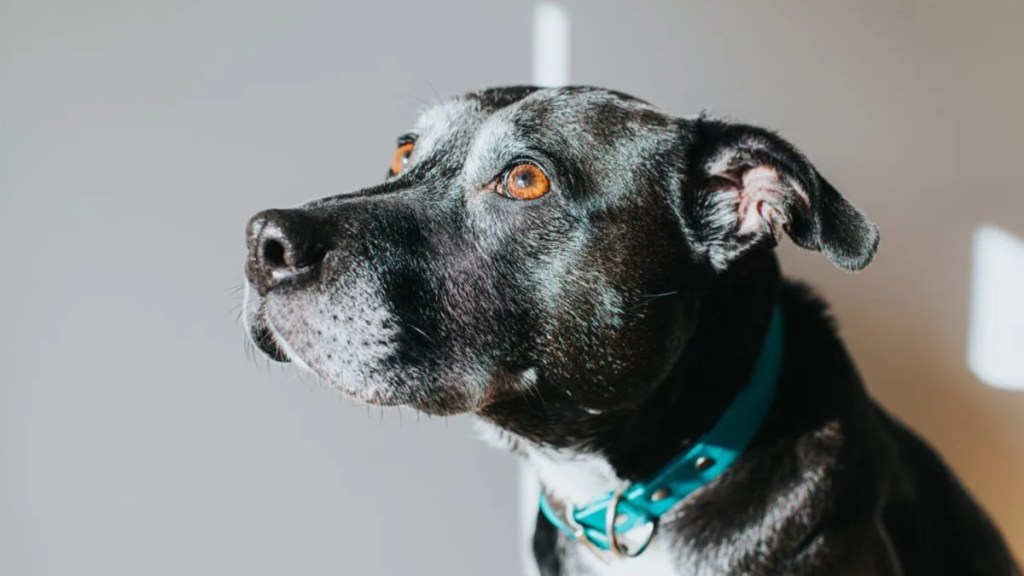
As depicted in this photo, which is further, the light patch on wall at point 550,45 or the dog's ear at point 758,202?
the light patch on wall at point 550,45

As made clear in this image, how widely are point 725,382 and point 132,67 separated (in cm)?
136

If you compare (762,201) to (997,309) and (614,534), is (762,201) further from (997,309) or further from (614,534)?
(997,309)

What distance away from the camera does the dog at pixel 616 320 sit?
52.4 inches

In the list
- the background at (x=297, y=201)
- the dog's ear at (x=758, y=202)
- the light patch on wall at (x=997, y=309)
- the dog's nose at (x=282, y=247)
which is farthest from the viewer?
the light patch on wall at (x=997, y=309)

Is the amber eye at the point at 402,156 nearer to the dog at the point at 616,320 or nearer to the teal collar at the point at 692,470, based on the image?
the dog at the point at 616,320

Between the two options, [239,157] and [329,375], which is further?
[239,157]

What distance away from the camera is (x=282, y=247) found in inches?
49.7

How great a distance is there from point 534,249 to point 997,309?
1.58 metres

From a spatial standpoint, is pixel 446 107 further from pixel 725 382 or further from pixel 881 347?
pixel 881 347

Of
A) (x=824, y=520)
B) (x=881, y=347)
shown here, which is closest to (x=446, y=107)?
(x=824, y=520)

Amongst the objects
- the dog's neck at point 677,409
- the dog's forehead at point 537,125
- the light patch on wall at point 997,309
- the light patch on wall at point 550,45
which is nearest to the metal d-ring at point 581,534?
the dog's neck at point 677,409

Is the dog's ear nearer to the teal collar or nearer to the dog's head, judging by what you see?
the dog's head

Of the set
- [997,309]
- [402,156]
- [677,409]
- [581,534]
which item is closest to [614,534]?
[581,534]

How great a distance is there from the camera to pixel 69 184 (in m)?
1.86
